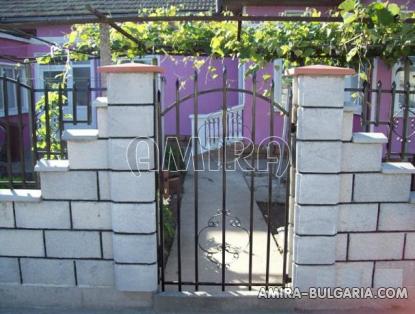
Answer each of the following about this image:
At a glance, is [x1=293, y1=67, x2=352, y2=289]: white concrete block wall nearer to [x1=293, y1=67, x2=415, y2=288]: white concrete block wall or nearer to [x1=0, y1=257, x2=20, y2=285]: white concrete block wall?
[x1=293, y1=67, x2=415, y2=288]: white concrete block wall

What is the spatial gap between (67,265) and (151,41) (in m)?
3.10

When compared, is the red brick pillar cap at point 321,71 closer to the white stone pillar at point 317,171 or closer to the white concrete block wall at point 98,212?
the white stone pillar at point 317,171

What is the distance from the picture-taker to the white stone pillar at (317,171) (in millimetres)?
2605

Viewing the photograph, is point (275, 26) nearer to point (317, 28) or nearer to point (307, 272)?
point (317, 28)

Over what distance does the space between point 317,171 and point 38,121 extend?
13.4 ft

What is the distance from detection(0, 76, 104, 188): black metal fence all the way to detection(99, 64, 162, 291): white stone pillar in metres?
0.37

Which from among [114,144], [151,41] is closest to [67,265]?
[114,144]

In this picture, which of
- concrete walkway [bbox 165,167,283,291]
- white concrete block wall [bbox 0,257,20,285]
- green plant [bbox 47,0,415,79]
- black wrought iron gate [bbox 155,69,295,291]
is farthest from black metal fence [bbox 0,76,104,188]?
concrete walkway [bbox 165,167,283,291]

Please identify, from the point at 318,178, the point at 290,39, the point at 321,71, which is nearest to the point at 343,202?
the point at 318,178

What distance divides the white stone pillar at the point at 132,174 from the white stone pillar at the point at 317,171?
3.29ft

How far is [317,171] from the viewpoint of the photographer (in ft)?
8.79

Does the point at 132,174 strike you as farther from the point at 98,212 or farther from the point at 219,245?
the point at 219,245

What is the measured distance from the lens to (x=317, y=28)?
449 cm

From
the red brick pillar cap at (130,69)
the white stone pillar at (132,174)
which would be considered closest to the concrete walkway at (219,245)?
the white stone pillar at (132,174)
